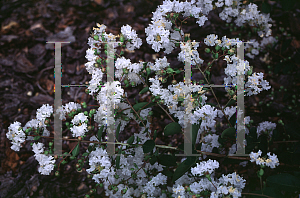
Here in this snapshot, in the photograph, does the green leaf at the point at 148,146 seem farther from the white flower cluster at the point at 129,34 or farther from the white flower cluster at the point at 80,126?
the white flower cluster at the point at 129,34

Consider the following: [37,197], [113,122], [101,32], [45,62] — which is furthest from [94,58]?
[37,197]

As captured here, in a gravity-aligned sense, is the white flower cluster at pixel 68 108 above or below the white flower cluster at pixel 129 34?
below

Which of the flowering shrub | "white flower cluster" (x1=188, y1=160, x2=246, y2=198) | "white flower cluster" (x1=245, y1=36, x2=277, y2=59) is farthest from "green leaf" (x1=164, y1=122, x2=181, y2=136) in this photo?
"white flower cluster" (x1=245, y1=36, x2=277, y2=59)

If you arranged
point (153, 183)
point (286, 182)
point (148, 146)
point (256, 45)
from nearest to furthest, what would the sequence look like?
1. point (286, 182)
2. point (148, 146)
3. point (153, 183)
4. point (256, 45)

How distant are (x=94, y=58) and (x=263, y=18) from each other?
50.6 inches

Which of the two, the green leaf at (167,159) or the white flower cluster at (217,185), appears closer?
the white flower cluster at (217,185)

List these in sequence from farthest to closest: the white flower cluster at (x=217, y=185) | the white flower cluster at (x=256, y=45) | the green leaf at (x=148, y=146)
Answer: the white flower cluster at (x=256, y=45), the green leaf at (x=148, y=146), the white flower cluster at (x=217, y=185)

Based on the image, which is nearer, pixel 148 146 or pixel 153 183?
pixel 148 146

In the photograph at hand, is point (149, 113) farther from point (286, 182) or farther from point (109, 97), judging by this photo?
point (286, 182)

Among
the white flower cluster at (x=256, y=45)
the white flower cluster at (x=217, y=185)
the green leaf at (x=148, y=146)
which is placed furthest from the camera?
the white flower cluster at (x=256, y=45)

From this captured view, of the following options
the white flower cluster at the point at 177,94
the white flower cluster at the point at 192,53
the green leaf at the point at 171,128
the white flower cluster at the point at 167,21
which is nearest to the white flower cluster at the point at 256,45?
the white flower cluster at the point at 167,21

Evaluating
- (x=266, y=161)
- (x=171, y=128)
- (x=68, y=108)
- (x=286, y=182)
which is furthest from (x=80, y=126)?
(x=286, y=182)

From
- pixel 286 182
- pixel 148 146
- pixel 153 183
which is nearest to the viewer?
pixel 286 182

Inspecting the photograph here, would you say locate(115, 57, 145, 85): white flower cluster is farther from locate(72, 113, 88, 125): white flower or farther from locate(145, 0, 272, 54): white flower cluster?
locate(72, 113, 88, 125): white flower
